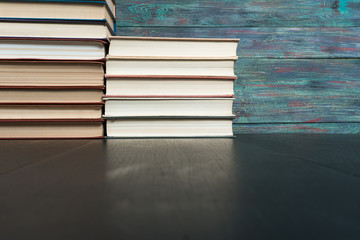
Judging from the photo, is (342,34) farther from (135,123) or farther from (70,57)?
(70,57)

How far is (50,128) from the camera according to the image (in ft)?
1.78

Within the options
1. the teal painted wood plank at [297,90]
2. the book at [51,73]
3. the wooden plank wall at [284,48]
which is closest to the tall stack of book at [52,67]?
the book at [51,73]

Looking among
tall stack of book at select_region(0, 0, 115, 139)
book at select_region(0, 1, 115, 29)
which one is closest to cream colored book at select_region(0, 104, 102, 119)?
tall stack of book at select_region(0, 0, 115, 139)

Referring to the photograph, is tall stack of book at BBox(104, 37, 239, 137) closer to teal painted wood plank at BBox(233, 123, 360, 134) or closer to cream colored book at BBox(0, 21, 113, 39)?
→ cream colored book at BBox(0, 21, 113, 39)

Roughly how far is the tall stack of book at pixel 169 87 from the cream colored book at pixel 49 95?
0.04 metres

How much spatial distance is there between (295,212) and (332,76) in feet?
2.45

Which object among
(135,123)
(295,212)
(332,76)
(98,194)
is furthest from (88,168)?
(332,76)

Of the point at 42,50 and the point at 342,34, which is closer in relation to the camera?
the point at 42,50

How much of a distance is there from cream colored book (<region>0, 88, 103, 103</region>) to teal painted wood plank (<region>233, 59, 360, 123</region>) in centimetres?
44

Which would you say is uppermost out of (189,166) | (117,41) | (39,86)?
(117,41)

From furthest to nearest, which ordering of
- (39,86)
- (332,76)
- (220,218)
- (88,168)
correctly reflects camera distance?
(332,76), (39,86), (88,168), (220,218)

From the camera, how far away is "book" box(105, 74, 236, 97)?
56 centimetres

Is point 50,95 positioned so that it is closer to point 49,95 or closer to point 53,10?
point 49,95

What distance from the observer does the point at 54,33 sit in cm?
55
